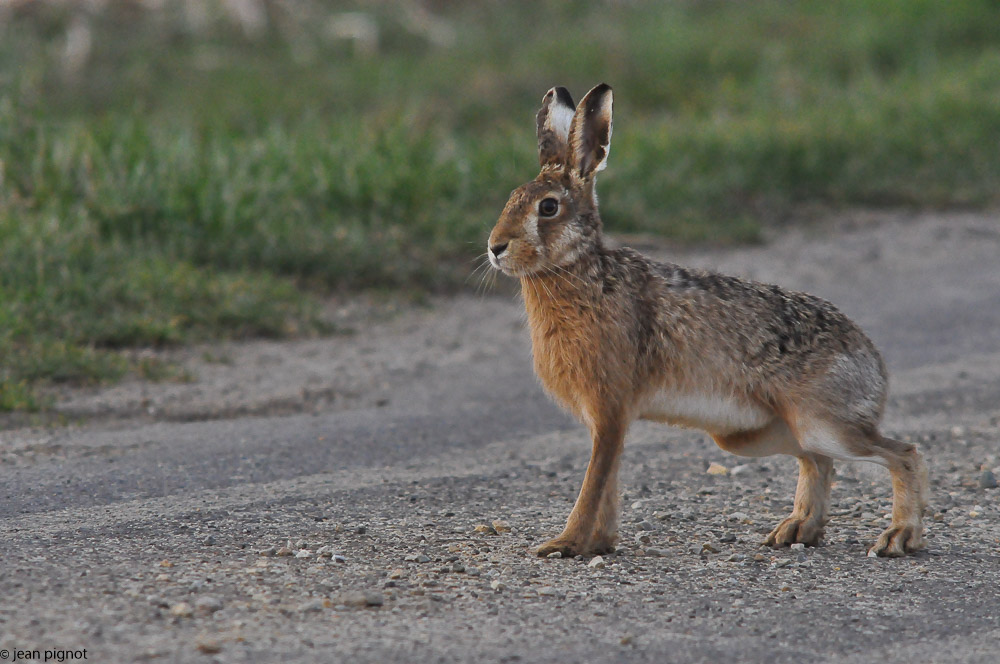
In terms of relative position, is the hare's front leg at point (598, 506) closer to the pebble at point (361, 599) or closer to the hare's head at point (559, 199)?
the hare's head at point (559, 199)

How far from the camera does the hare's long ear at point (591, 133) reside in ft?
15.5

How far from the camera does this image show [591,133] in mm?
4770

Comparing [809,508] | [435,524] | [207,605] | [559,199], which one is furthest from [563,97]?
[207,605]

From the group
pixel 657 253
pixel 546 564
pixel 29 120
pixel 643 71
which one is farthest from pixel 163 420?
pixel 643 71

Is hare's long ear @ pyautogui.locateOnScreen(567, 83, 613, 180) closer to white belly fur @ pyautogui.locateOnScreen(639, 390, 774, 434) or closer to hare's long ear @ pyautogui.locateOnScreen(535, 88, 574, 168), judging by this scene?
hare's long ear @ pyautogui.locateOnScreen(535, 88, 574, 168)

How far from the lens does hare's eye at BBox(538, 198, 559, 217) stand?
15.3ft

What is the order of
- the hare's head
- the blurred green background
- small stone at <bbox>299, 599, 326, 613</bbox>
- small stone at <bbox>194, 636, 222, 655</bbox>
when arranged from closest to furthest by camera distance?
small stone at <bbox>194, 636, 222, 655</bbox>
small stone at <bbox>299, 599, 326, 613</bbox>
the hare's head
the blurred green background

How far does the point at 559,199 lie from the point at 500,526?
4.09ft

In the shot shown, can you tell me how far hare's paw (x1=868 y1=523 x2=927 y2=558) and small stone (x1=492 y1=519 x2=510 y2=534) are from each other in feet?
4.32

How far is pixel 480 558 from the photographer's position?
14.7ft

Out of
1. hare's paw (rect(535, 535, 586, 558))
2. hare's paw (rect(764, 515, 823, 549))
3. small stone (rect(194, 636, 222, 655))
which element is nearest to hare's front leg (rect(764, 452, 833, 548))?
hare's paw (rect(764, 515, 823, 549))

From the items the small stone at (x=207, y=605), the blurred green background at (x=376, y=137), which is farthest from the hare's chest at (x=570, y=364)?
the blurred green background at (x=376, y=137)

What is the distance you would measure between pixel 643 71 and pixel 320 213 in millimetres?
5866

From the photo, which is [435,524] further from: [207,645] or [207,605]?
[207,645]
